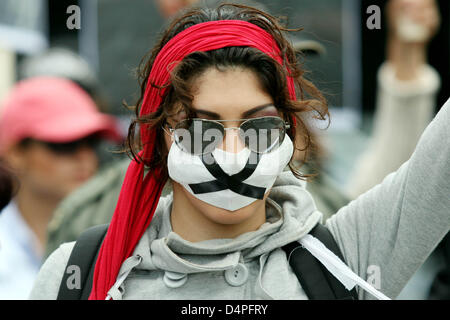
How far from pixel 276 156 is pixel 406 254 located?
19.8 inches

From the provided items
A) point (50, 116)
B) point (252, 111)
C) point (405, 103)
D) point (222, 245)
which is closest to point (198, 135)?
point (252, 111)

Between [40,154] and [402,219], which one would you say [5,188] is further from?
[40,154]

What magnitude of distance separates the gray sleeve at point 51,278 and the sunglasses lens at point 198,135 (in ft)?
1.96

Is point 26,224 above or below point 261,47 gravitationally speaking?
below

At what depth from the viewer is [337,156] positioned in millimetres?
5402

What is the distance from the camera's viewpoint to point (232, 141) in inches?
81.7

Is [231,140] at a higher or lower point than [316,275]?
higher

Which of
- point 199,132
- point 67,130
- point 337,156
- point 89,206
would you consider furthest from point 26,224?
point 199,132

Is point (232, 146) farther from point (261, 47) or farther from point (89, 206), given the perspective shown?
point (89, 206)

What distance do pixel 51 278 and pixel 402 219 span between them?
1161 mm

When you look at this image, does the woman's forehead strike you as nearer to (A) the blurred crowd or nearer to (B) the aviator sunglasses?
(B) the aviator sunglasses

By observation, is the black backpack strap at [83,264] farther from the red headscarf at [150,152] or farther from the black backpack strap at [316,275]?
the black backpack strap at [316,275]

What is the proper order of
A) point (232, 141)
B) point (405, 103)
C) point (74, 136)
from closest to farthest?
point (232, 141) → point (405, 103) → point (74, 136)

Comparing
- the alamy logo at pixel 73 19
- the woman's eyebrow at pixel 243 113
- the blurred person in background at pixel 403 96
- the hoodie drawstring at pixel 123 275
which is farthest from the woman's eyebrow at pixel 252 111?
the blurred person in background at pixel 403 96
